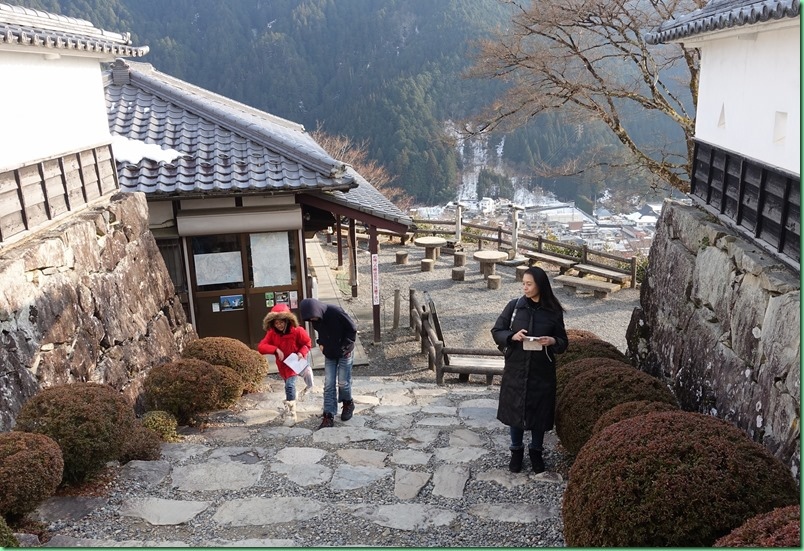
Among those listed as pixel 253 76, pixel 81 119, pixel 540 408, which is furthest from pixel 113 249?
pixel 253 76

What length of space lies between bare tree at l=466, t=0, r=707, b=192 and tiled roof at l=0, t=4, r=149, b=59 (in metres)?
11.3

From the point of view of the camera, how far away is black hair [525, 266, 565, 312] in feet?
16.0

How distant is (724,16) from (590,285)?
12.8 m

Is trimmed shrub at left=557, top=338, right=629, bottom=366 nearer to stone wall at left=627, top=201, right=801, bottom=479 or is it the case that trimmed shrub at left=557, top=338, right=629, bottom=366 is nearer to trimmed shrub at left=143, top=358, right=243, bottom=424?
stone wall at left=627, top=201, right=801, bottom=479

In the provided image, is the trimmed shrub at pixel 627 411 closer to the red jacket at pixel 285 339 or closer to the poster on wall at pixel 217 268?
the red jacket at pixel 285 339

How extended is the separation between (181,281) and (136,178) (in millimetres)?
1823

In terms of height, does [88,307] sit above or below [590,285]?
above

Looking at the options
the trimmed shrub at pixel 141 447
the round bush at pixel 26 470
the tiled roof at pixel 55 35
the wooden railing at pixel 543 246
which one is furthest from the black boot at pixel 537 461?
the wooden railing at pixel 543 246

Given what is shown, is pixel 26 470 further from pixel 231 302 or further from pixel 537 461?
pixel 231 302

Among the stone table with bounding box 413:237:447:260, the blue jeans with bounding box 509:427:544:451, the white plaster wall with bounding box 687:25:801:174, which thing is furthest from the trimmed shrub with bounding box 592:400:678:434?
the stone table with bounding box 413:237:447:260

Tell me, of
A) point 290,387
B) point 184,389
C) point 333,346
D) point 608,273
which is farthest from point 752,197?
point 608,273

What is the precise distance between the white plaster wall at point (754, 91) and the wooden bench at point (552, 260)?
41.5 ft

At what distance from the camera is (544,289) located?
495cm

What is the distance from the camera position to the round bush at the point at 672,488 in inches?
124
